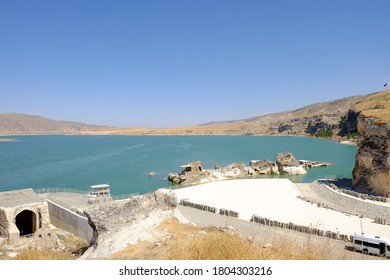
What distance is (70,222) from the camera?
22578 millimetres

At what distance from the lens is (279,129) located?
584ft

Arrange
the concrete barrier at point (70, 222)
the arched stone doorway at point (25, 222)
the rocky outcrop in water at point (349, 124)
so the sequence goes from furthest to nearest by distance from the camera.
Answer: the rocky outcrop in water at point (349, 124) < the arched stone doorway at point (25, 222) < the concrete barrier at point (70, 222)

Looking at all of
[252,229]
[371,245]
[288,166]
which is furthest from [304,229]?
[288,166]

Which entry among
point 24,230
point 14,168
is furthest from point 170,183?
point 14,168

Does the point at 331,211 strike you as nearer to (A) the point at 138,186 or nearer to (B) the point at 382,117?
(B) the point at 382,117

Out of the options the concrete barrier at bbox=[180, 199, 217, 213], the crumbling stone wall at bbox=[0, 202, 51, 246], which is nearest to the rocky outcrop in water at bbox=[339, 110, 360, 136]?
the concrete barrier at bbox=[180, 199, 217, 213]

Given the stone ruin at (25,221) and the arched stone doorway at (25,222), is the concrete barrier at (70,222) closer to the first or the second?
the stone ruin at (25,221)

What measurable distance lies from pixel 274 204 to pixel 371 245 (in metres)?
13.7

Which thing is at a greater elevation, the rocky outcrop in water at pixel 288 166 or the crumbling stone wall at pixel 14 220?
the crumbling stone wall at pixel 14 220

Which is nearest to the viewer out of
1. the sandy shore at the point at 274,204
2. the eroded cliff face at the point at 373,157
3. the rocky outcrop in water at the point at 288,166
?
the sandy shore at the point at 274,204

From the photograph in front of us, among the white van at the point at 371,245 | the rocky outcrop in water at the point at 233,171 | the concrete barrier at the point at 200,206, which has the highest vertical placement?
the white van at the point at 371,245

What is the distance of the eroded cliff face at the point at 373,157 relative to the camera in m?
31.1

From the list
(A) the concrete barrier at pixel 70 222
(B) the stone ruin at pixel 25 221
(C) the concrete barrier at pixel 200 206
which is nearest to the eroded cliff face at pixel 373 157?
(C) the concrete barrier at pixel 200 206
